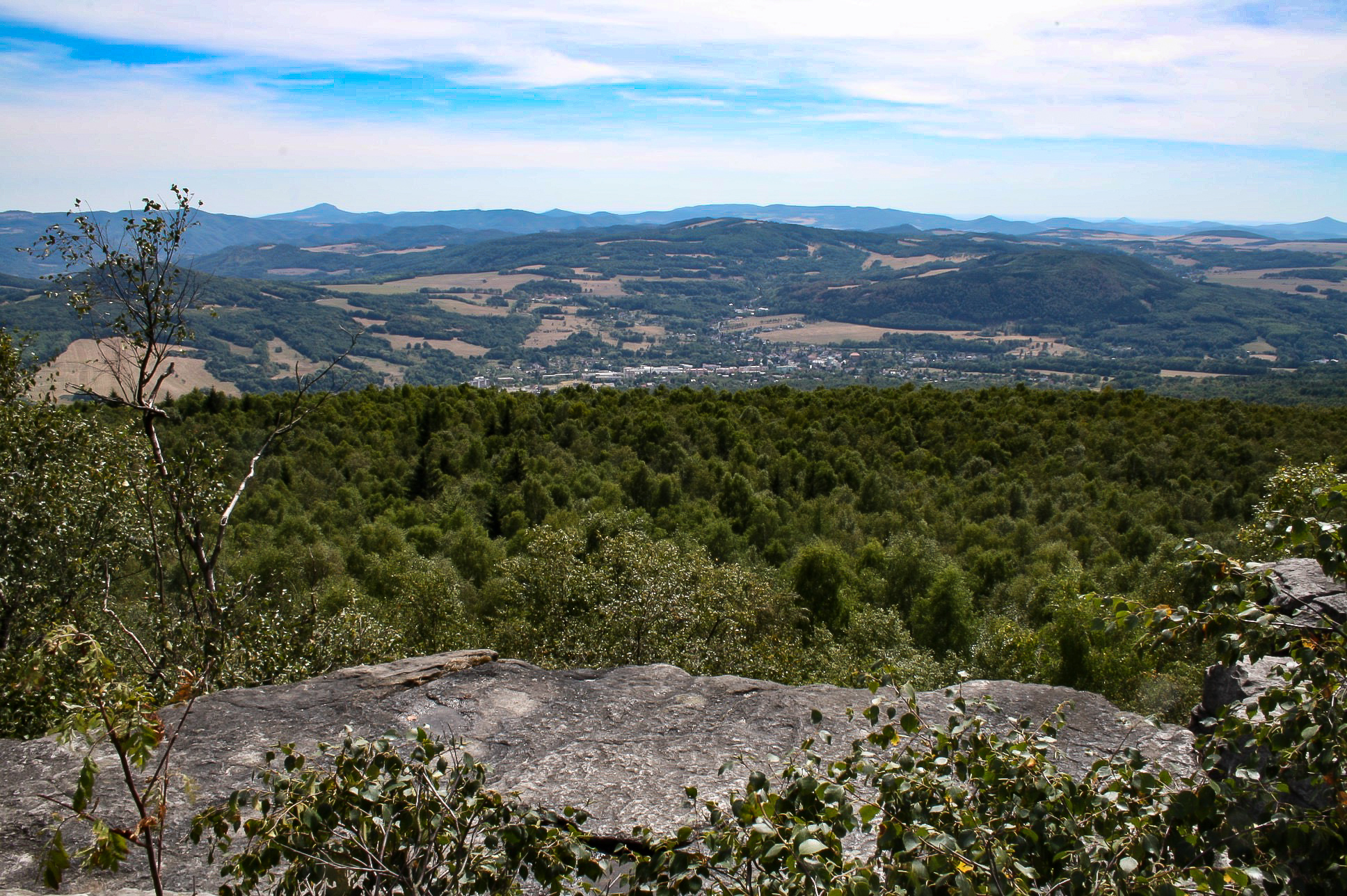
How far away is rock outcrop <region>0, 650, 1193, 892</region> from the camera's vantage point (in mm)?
11461

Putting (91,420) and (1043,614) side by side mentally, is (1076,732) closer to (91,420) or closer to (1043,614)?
(91,420)

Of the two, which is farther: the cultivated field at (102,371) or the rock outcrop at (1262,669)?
the cultivated field at (102,371)

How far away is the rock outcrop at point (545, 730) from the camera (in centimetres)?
1146

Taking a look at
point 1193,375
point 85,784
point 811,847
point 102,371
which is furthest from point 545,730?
→ point 1193,375

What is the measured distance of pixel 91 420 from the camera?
1989 centimetres

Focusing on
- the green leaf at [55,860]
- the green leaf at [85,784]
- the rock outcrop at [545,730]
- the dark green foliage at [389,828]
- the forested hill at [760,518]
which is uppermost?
the green leaf at [85,784]

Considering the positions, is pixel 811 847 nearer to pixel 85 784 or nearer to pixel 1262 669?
pixel 85 784

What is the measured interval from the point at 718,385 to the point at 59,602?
178155mm

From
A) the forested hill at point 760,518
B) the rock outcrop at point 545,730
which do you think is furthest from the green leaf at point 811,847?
the forested hill at point 760,518

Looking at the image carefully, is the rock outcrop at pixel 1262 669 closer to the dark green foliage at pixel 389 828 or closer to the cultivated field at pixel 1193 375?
the dark green foliage at pixel 389 828

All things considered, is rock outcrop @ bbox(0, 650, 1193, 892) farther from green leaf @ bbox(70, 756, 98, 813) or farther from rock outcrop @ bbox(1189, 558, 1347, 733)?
green leaf @ bbox(70, 756, 98, 813)

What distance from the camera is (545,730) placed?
46.9ft

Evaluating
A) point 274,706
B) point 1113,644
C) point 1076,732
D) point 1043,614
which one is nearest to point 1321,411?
point 1043,614

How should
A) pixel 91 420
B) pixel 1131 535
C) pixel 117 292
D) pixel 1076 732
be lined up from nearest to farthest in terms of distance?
pixel 117 292, pixel 1076 732, pixel 91 420, pixel 1131 535
